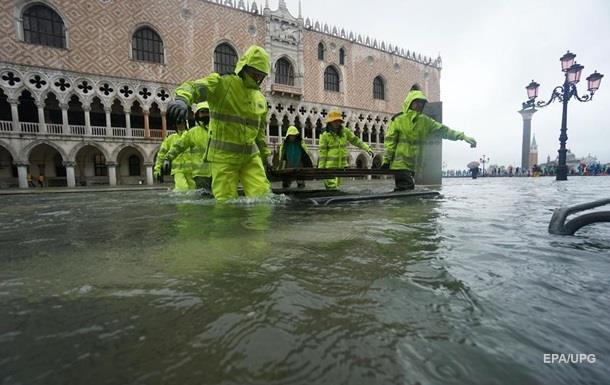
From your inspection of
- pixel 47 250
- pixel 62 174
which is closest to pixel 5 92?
pixel 62 174

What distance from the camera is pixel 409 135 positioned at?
6348 mm

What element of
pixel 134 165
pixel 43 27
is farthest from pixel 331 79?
pixel 43 27

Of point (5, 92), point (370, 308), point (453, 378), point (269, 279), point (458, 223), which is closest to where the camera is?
point (453, 378)

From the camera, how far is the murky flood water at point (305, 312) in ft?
2.35

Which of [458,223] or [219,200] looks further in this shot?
[219,200]

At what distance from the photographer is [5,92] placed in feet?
53.1

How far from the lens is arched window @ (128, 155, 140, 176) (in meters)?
21.9

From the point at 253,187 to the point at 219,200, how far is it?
1.73 feet

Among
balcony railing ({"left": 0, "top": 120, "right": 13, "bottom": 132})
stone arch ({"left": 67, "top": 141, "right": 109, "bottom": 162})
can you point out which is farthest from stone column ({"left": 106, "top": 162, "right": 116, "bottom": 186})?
balcony railing ({"left": 0, "top": 120, "right": 13, "bottom": 132})

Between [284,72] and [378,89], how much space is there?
35.0 ft

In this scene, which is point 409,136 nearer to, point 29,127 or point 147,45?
point 147,45

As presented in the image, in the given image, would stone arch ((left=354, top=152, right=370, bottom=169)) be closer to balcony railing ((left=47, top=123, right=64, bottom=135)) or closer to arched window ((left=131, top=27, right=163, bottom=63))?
arched window ((left=131, top=27, right=163, bottom=63))

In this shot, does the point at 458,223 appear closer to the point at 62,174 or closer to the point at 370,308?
the point at 370,308

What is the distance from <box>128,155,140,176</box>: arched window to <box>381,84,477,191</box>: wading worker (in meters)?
21.0
